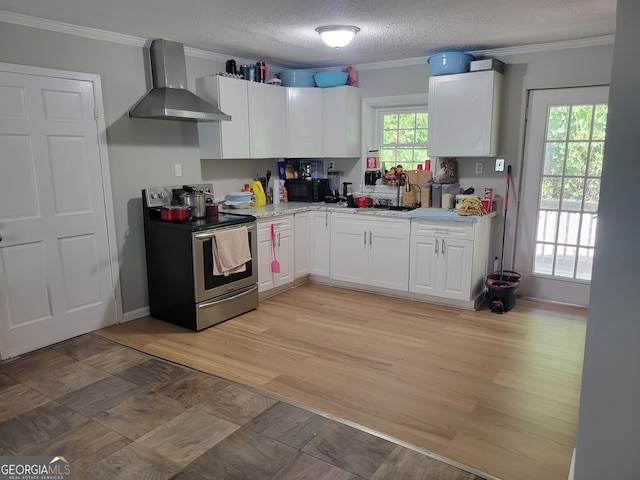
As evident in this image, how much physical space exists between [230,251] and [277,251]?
814 millimetres

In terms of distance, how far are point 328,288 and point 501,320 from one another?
70.1 inches

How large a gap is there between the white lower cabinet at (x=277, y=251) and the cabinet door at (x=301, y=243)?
2.7 inches

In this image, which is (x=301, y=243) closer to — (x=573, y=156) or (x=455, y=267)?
(x=455, y=267)

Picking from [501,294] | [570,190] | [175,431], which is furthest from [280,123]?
[175,431]

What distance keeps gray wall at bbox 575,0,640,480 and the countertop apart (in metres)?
2.46

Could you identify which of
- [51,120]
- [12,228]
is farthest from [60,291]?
[51,120]

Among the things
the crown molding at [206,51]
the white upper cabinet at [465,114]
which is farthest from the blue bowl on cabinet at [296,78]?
the white upper cabinet at [465,114]

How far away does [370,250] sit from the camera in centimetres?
462

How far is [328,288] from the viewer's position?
4945 mm

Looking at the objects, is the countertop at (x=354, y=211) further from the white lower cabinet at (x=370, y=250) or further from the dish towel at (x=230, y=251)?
the dish towel at (x=230, y=251)

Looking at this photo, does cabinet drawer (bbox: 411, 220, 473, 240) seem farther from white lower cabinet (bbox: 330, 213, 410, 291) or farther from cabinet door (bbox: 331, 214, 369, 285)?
cabinet door (bbox: 331, 214, 369, 285)

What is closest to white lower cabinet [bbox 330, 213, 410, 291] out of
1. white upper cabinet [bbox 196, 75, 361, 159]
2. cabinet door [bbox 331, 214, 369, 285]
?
cabinet door [bbox 331, 214, 369, 285]

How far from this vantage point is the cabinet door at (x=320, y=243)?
4887 millimetres

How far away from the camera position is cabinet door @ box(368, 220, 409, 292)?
14.5 ft
